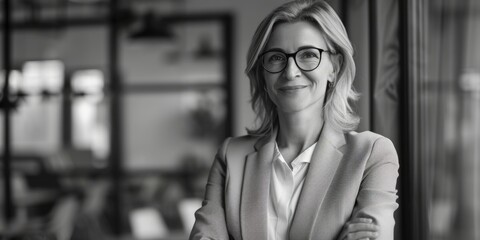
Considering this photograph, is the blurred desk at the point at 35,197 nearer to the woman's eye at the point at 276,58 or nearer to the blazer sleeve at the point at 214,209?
the blazer sleeve at the point at 214,209

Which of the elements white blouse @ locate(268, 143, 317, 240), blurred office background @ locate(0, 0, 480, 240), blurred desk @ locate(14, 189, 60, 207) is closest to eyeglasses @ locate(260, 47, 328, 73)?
white blouse @ locate(268, 143, 317, 240)

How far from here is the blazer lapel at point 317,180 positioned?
2.53 feet

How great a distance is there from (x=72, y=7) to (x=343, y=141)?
5.60 m

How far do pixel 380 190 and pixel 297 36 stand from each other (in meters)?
0.23

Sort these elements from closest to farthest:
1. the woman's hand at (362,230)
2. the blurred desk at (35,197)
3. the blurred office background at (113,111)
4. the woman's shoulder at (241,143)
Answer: the woman's hand at (362,230) → the woman's shoulder at (241,143) → the blurred desk at (35,197) → the blurred office background at (113,111)

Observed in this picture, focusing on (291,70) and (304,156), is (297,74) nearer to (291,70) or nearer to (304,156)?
(291,70)

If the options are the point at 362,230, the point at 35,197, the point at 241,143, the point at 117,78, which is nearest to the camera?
the point at 362,230

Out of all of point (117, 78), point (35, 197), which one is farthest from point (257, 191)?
point (117, 78)

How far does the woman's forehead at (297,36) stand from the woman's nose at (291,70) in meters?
0.01

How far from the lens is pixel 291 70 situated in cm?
76

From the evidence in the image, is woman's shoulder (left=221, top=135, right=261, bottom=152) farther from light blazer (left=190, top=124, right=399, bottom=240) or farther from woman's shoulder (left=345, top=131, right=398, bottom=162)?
woman's shoulder (left=345, top=131, right=398, bottom=162)

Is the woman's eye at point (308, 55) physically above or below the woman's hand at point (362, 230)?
above

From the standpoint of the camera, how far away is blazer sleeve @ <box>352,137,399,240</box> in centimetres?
75

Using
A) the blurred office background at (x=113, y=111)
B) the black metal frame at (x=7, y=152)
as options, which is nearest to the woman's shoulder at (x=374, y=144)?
the blurred office background at (x=113, y=111)
